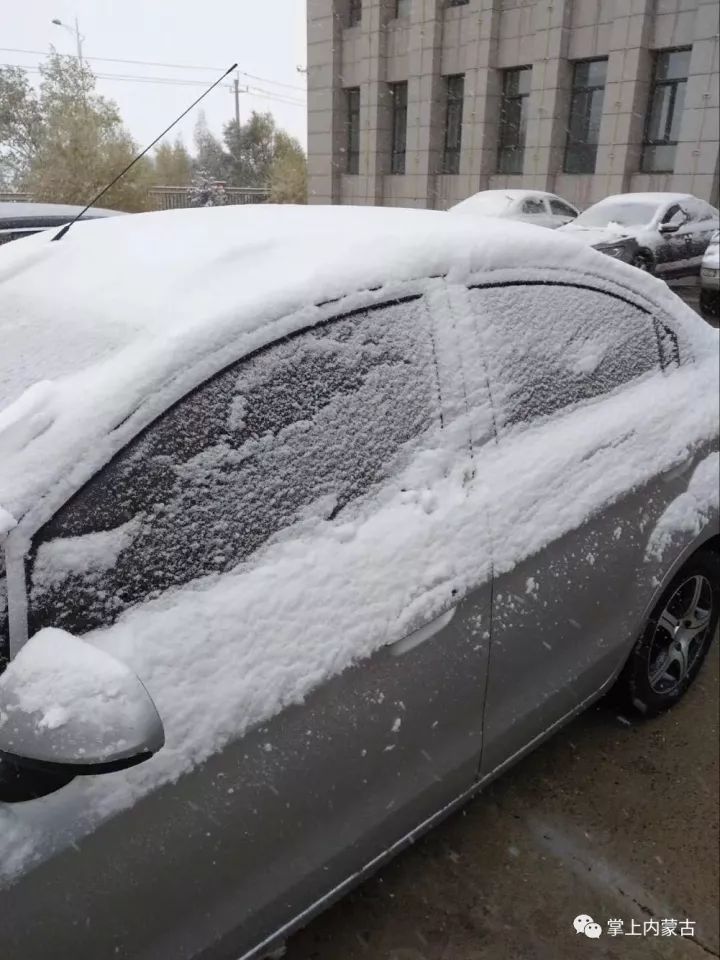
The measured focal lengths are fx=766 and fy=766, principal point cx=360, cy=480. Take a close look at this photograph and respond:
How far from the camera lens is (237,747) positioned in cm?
132

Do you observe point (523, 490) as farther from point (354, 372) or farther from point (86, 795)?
point (86, 795)

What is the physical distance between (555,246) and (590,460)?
0.59 meters

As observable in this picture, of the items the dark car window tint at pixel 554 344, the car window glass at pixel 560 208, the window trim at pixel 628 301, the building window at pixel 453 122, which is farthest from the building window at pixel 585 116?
the dark car window tint at pixel 554 344

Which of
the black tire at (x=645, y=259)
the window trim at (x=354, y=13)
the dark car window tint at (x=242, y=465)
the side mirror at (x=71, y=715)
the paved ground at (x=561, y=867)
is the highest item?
the window trim at (x=354, y=13)

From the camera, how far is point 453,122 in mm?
22641

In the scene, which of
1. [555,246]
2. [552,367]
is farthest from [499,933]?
[555,246]

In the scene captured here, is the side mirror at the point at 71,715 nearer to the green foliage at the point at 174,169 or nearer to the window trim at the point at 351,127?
the green foliage at the point at 174,169

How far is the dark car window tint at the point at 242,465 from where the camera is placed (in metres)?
1.25

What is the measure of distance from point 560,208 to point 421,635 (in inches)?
657

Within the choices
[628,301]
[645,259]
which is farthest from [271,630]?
[645,259]

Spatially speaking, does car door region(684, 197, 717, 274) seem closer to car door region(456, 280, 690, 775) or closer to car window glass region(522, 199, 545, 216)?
car window glass region(522, 199, 545, 216)

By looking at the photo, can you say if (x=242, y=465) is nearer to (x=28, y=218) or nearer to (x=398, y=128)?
(x=28, y=218)

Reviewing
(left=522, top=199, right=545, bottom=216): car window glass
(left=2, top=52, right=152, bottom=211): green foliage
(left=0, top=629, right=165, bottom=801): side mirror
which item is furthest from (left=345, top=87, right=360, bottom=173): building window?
(left=0, top=629, right=165, bottom=801): side mirror

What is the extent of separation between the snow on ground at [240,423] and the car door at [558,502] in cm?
1
